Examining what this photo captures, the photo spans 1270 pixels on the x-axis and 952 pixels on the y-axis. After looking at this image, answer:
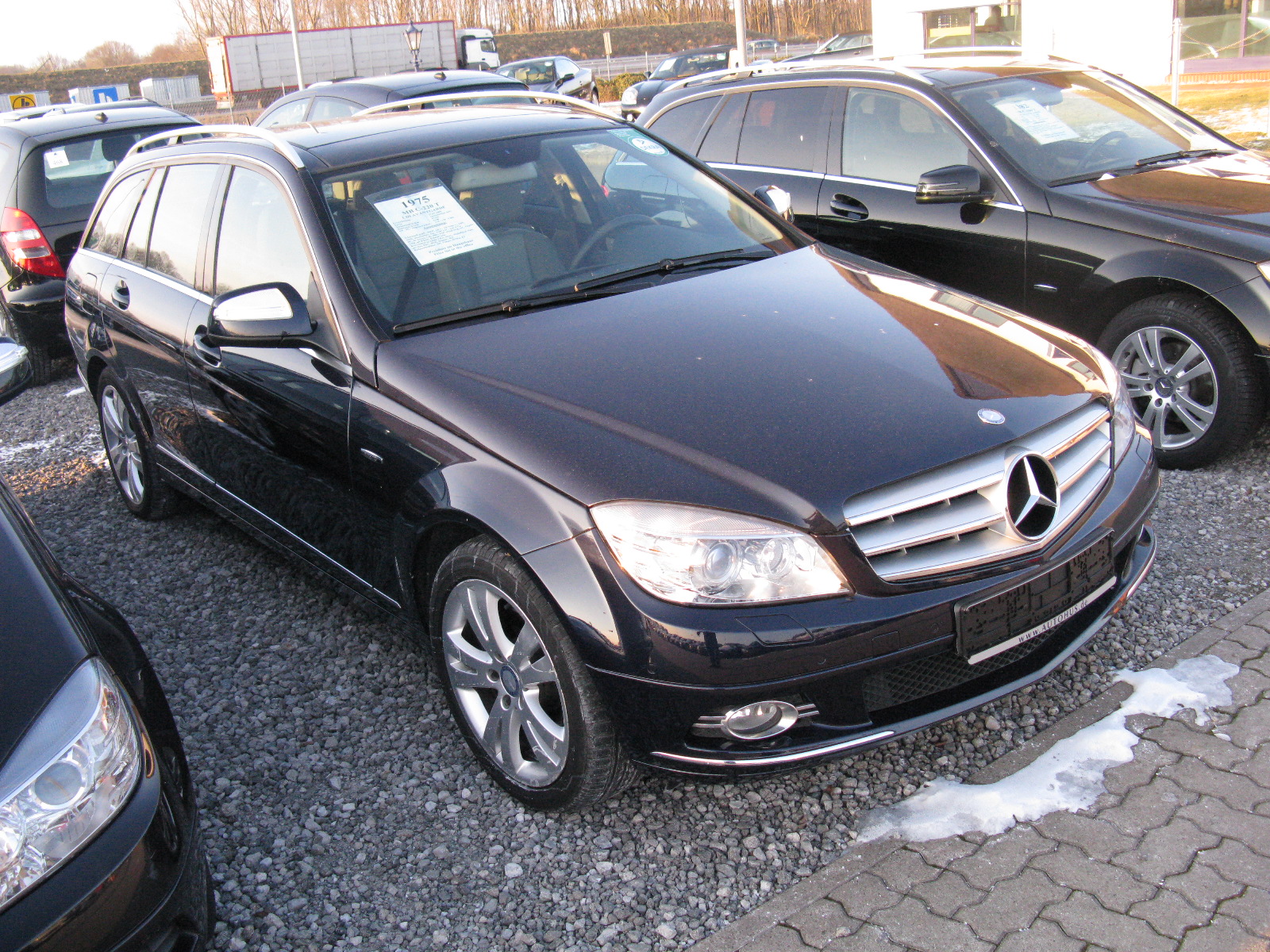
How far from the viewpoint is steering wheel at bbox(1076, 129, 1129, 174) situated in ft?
16.9

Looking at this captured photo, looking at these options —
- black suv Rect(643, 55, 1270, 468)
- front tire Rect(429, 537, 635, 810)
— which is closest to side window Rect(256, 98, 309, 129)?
black suv Rect(643, 55, 1270, 468)

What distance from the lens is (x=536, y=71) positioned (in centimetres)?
2841

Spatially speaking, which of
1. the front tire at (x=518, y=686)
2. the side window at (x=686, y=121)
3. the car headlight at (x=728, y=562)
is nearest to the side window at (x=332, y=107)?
the side window at (x=686, y=121)

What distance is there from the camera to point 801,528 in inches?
94.0

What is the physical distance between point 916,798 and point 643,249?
6.27 feet

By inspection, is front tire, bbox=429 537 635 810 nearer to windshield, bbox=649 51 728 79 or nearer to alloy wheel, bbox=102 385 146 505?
alloy wheel, bbox=102 385 146 505

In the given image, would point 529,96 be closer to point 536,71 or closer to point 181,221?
point 181,221

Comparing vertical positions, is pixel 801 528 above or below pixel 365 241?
below

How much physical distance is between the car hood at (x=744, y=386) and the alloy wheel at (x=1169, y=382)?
157 centimetres

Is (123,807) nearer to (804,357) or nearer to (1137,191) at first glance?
(804,357)

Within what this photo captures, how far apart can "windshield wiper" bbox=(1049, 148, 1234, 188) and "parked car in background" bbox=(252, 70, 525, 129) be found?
5.92 m

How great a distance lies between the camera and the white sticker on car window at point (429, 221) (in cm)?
335

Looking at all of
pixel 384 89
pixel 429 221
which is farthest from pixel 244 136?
pixel 384 89

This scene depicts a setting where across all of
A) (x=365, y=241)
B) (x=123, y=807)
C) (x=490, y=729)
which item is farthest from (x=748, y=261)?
(x=123, y=807)
